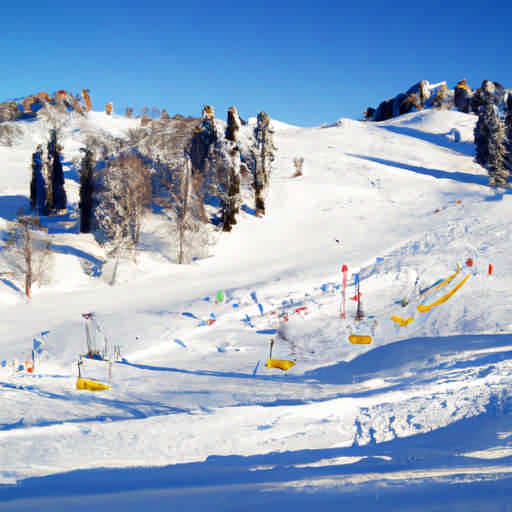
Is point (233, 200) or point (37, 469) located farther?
point (233, 200)

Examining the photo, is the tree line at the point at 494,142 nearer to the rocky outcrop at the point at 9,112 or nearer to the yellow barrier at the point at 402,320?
the yellow barrier at the point at 402,320

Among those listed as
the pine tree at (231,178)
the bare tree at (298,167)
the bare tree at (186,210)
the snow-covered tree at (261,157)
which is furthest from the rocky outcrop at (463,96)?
the bare tree at (186,210)

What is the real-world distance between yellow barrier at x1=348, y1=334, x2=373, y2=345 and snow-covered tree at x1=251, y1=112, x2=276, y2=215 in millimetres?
18653

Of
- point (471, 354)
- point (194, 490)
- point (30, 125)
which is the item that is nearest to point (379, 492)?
point (194, 490)

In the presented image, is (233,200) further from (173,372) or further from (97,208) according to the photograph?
(173,372)

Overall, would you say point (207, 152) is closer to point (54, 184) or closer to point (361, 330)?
point (54, 184)

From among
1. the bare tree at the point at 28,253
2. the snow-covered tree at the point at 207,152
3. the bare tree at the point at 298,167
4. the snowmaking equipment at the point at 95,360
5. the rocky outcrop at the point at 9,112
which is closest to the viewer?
the snowmaking equipment at the point at 95,360

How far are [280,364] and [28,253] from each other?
547 inches

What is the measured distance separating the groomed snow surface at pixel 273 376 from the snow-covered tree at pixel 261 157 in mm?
2674

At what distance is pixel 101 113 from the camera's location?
59219mm

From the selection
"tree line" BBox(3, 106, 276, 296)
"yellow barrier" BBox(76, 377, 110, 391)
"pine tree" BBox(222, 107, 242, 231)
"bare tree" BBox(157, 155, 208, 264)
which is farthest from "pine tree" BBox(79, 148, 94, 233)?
"yellow barrier" BBox(76, 377, 110, 391)

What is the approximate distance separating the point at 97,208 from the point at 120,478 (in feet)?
67.3

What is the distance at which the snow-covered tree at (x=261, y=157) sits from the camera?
30.3 metres

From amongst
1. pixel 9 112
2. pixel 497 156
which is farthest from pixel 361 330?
pixel 9 112
